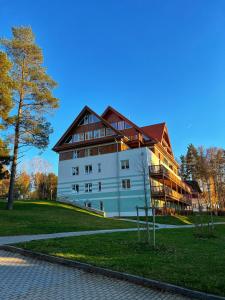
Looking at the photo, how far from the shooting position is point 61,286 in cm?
670

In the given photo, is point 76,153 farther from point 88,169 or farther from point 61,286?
point 61,286

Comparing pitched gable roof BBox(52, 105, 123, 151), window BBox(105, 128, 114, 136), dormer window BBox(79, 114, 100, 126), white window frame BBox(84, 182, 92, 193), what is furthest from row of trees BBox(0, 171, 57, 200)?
window BBox(105, 128, 114, 136)

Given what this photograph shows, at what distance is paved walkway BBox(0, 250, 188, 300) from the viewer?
5.96m

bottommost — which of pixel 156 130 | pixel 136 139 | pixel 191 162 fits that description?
pixel 136 139

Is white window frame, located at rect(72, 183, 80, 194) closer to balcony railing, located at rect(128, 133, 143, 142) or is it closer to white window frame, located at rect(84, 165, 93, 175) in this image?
white window frame, located at rect(84, 165, 93, 175)

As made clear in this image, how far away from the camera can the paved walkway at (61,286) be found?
19.6 ft

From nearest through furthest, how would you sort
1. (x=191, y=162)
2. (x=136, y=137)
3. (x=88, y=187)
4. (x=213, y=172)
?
(x=88, y=187) → (x=136, y=137) → (x=213, y=172) → (x=191, y=162)

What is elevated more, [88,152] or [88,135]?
[88,135]

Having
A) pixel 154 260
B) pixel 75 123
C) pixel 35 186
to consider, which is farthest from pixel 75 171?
pixel 35 186

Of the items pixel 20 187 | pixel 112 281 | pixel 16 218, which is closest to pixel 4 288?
pixel 112 281

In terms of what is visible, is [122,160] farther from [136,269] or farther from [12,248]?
[136,269]

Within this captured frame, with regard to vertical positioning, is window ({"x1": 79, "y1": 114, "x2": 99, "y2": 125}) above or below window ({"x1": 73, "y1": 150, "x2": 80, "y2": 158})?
above

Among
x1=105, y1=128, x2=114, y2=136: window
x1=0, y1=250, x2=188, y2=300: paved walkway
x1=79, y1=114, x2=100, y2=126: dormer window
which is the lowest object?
x1=0, y1=250, x2=188, y2=300: paved walkway

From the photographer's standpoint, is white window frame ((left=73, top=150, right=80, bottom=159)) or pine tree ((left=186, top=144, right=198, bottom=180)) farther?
pine tree ((left=186, top=144, right=198, bottom=180))
